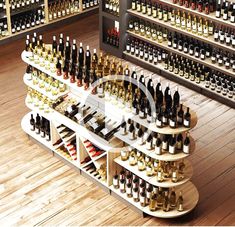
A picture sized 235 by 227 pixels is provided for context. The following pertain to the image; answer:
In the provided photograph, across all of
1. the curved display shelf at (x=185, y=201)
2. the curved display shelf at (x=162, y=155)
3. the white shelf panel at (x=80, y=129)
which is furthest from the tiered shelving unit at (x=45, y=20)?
the curved display shelf at (x=162, y=155)

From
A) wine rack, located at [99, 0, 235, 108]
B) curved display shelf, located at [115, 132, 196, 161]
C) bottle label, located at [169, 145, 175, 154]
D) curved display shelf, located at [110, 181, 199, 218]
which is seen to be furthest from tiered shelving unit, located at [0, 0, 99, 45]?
bottle label, located at [169, 145, 175, 154]

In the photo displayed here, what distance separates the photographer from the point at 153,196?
21.9 ft

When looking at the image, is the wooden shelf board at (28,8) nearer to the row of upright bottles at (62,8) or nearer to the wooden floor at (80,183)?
the row of upright bottles at (62,8)

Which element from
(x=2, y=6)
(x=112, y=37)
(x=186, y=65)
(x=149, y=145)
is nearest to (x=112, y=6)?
(x=112, y=37)

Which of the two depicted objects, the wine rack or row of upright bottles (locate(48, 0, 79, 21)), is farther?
row of upright bottles (locate(48, 0, 79, 21))

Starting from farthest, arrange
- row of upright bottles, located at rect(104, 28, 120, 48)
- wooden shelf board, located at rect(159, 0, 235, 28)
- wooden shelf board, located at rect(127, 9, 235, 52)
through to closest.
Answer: row of upright bottles, located at rect(104, 28, 120, 48), wooden shelf board, located at rect(127, 9, 235, 52), wooden shelf board, located at rect(159, 0, 235, 28)

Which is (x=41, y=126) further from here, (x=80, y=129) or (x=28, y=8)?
(x=28, y=8)

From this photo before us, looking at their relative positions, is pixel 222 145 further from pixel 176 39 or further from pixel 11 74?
pixel 11 74

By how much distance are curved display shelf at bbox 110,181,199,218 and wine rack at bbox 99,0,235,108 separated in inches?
96.0

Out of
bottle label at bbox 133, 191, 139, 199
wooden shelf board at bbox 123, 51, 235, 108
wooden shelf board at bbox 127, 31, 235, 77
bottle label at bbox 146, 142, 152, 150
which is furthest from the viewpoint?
wooden shelf board at bbox 123, 51, 235, 108

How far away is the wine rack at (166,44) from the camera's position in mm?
8781

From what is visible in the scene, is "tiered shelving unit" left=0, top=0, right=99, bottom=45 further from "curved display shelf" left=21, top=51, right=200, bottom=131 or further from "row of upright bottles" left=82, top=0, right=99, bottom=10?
"curved display shelf" left=21, top=51, right=200, bottom=131

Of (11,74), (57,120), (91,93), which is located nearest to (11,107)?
(11,74)

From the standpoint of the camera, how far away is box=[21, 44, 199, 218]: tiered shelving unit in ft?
21.3
